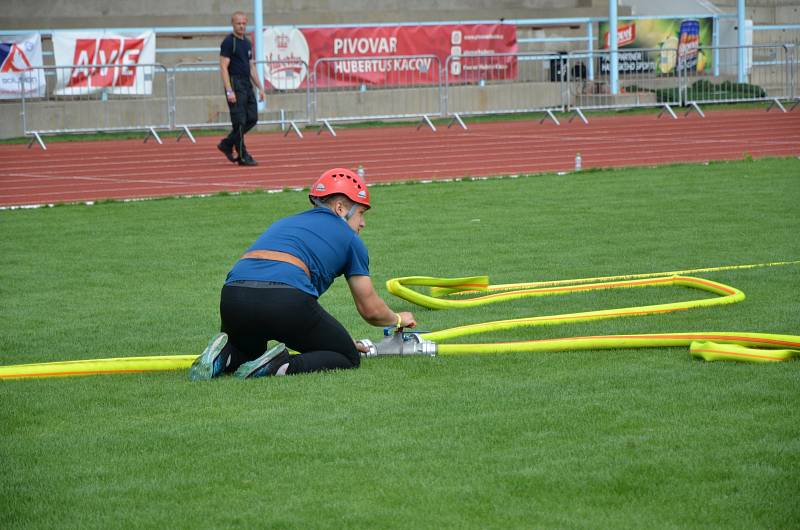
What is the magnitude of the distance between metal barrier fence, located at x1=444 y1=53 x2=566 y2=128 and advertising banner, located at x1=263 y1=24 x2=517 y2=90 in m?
0.03

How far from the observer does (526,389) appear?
20.1 feet

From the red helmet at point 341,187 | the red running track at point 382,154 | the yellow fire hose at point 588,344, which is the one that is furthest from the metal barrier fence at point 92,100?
the red helmet at point 341,187

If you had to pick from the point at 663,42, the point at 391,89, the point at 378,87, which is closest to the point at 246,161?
the point at 378,87

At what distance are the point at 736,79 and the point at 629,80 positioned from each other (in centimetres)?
340

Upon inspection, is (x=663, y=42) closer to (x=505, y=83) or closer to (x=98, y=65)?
(x=505, y=83)

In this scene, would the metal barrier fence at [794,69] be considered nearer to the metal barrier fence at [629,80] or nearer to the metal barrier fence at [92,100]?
the metal barrier fence at [629,80]

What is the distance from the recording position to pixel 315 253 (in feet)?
22.4

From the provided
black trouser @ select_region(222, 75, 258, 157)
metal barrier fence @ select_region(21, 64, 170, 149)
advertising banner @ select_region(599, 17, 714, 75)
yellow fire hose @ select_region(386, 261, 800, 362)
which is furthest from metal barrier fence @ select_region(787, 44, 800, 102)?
yellow fire hose @ select_region(386, 261, 800, 362)

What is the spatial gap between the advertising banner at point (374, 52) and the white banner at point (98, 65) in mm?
2888

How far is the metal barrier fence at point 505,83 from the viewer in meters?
30.1

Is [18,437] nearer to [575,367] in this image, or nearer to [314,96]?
[575,367]

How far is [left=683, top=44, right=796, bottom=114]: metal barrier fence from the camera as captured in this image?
2984cm

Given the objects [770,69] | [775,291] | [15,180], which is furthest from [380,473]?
[770,69]

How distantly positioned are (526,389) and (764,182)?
34.4 ft
